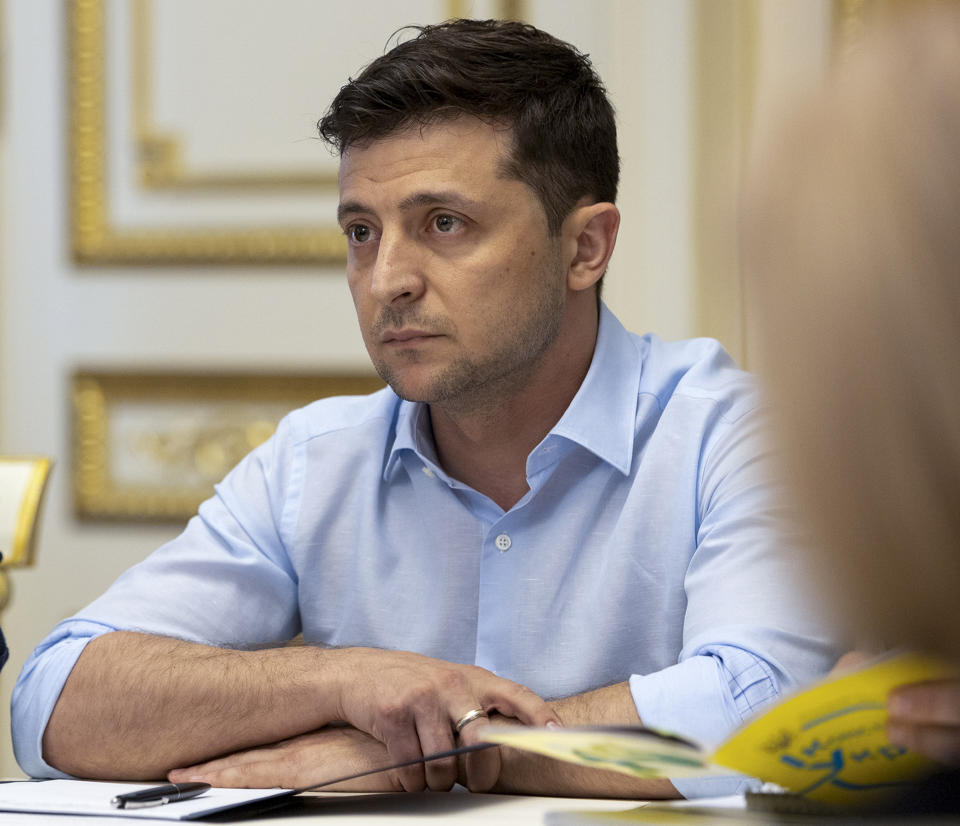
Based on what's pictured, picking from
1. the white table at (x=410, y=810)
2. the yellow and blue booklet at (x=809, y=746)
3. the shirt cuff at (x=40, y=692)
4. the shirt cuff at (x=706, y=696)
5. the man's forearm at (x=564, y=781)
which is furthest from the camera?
the shirt cuff at (x=40, y=692)

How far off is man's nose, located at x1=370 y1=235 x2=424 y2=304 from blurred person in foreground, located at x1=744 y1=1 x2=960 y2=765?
3.48ft

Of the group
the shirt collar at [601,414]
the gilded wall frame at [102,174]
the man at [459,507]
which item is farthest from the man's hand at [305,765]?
the gilded wall frame at [102,174]

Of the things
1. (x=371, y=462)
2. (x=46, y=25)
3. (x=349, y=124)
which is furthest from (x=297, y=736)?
(x=46, y=25)

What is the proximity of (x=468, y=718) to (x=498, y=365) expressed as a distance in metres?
0.54

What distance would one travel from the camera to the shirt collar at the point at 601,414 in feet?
5.10

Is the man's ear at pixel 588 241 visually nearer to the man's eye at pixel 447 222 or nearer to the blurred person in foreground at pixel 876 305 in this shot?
the man's eye at pixel 447 222

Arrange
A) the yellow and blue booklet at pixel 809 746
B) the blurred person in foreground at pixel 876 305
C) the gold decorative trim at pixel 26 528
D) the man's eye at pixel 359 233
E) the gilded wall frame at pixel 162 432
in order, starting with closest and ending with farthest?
the blurred person in foreground at pixel 876 305 < the yellow and blue booklet at pixel 809 746 < the man's eye at pixel 359 233 < the gold decorative trim at pixel 26 528 < the gilded wall frame at pixel 162 432

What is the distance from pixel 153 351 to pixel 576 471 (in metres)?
1.91

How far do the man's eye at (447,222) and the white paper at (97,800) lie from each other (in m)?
0.74

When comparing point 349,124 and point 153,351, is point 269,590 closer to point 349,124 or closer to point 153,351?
point 349,124

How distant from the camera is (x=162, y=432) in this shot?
3.19m

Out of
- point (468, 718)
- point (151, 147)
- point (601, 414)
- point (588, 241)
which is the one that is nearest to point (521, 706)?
point (468, 718)

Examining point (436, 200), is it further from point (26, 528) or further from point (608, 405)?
point (26, 528)

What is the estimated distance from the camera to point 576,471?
158 centimetres
